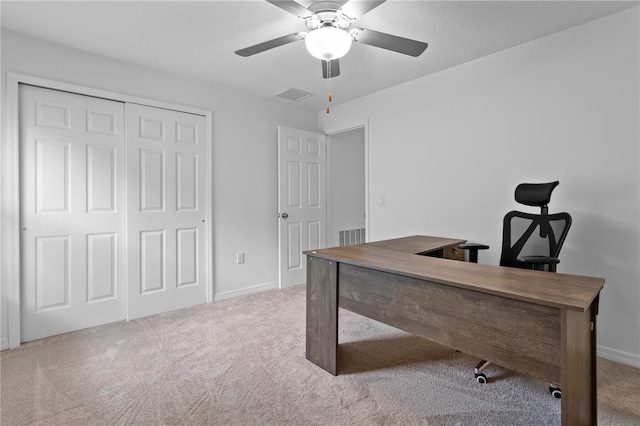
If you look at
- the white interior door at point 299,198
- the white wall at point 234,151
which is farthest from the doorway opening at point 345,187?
the white wall at point 234,151

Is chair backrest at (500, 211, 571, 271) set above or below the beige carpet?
above

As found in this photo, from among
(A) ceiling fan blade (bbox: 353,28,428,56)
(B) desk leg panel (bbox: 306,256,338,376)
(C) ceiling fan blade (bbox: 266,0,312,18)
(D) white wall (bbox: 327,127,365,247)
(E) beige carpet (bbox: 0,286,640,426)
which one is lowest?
(E) beige carpet (bbox: 0,286,640,426)

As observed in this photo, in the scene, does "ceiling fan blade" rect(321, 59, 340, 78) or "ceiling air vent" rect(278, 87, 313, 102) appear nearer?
"ceiling fan blade" rect(321, 59, 340, 78)

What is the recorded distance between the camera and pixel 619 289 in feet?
7.24

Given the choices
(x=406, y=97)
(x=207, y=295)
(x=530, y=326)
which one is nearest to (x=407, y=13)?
(x=406, y=97)

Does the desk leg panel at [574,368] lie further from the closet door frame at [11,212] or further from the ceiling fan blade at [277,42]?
the closet door frame at [11,212]

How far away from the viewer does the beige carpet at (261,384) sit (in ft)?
5.33

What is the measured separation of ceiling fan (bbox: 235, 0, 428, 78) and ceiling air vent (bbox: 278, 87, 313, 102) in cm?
161

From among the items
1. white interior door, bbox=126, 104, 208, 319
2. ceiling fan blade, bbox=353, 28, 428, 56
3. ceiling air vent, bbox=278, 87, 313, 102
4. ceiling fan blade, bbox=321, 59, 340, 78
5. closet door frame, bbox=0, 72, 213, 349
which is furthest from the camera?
ceiling air vent, bbox=278, 87, 313, 102

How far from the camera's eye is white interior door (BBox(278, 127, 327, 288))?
3969 mm

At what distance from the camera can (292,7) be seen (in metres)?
1.65

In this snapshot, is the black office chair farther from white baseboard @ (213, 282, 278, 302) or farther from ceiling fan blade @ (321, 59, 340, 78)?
white baseboard @ (213, 282, 278, 302)

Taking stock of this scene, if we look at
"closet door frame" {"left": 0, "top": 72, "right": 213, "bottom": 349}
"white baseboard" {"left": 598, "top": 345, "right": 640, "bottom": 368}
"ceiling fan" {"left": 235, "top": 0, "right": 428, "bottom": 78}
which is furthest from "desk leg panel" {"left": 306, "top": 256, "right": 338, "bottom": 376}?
"closet door frame" {"left": 0, "top": 72, "right": 213, "bottom": 349}

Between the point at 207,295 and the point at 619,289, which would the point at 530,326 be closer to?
the point at 619,289
